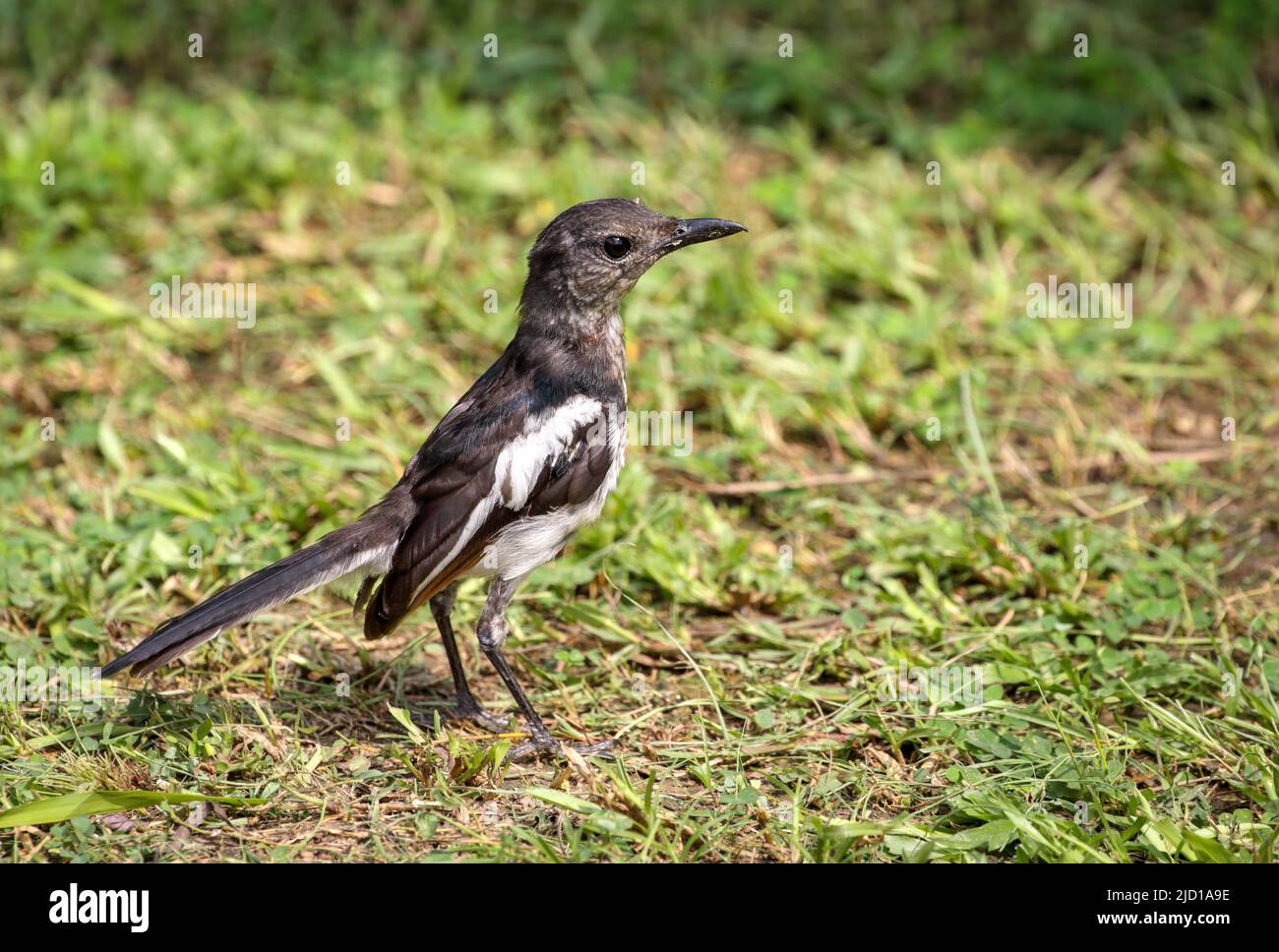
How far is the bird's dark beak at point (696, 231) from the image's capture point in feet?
17.7

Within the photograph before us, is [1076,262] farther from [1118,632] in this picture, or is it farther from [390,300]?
[390,300]

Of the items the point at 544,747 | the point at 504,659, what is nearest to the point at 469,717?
the point at 504,659

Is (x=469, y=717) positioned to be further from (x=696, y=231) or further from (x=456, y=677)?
(x=696, y=231)

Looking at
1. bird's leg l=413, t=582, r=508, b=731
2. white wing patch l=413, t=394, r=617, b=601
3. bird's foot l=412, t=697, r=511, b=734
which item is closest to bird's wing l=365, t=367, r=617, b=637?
white wing patch l=413, t=394, r=617, b=601

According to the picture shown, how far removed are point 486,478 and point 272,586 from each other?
2.78 feet

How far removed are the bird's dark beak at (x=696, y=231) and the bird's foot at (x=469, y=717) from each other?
1.89 metres

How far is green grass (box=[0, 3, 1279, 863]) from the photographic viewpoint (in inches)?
183

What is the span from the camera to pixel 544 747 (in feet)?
16.4

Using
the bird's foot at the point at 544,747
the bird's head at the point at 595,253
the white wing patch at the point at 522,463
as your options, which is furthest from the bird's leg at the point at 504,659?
the bird's head at the point at 595,253

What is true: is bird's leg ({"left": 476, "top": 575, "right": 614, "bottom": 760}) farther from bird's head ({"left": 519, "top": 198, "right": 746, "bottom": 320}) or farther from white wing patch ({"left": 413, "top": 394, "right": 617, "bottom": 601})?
bird's head ({"left": 519, "top": 198, "right": 746, "bottom": 320})
